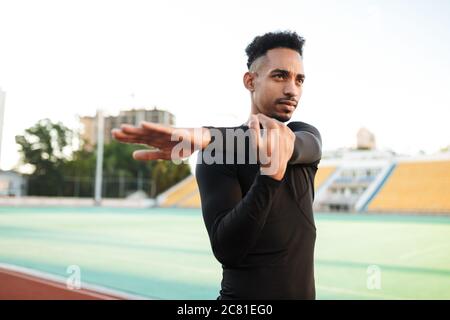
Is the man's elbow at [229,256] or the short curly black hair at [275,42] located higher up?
the short curly black hair at [275,42]

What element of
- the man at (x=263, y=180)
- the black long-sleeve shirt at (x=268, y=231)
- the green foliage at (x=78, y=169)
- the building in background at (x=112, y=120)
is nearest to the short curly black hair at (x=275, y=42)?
the man at (x=263, y=180)

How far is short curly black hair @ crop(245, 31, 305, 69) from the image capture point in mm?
1019

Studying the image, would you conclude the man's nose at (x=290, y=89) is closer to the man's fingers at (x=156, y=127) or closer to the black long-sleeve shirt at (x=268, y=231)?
the black long-sleeve shirt at (x=268, y=231)

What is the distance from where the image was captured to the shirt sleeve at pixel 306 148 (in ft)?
2.84

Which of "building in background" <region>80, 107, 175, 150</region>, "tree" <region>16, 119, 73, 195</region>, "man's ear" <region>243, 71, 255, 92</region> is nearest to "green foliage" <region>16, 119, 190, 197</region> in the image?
"tree" <region>16, 119, 73, 195</region>

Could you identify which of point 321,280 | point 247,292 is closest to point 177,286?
point 321,280

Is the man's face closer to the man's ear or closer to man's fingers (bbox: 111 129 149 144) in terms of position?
the man's ear

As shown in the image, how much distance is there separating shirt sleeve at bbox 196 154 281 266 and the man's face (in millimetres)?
207

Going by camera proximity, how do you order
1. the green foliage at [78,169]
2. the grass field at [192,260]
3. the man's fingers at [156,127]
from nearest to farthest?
the man's fingers at [156,127], the grass field at [192,260], the green foliage at [78,169]

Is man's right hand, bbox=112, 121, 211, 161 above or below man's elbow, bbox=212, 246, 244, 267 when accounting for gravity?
above

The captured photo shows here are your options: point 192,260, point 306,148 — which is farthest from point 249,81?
point 192,260

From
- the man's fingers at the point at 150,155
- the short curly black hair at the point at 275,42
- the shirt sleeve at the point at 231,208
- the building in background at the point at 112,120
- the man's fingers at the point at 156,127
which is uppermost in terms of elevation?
the building in background at the point at 112,120

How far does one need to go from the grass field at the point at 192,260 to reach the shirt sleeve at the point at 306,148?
10.2 ft

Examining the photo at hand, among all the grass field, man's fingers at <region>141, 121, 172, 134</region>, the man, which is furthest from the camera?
the grass field
